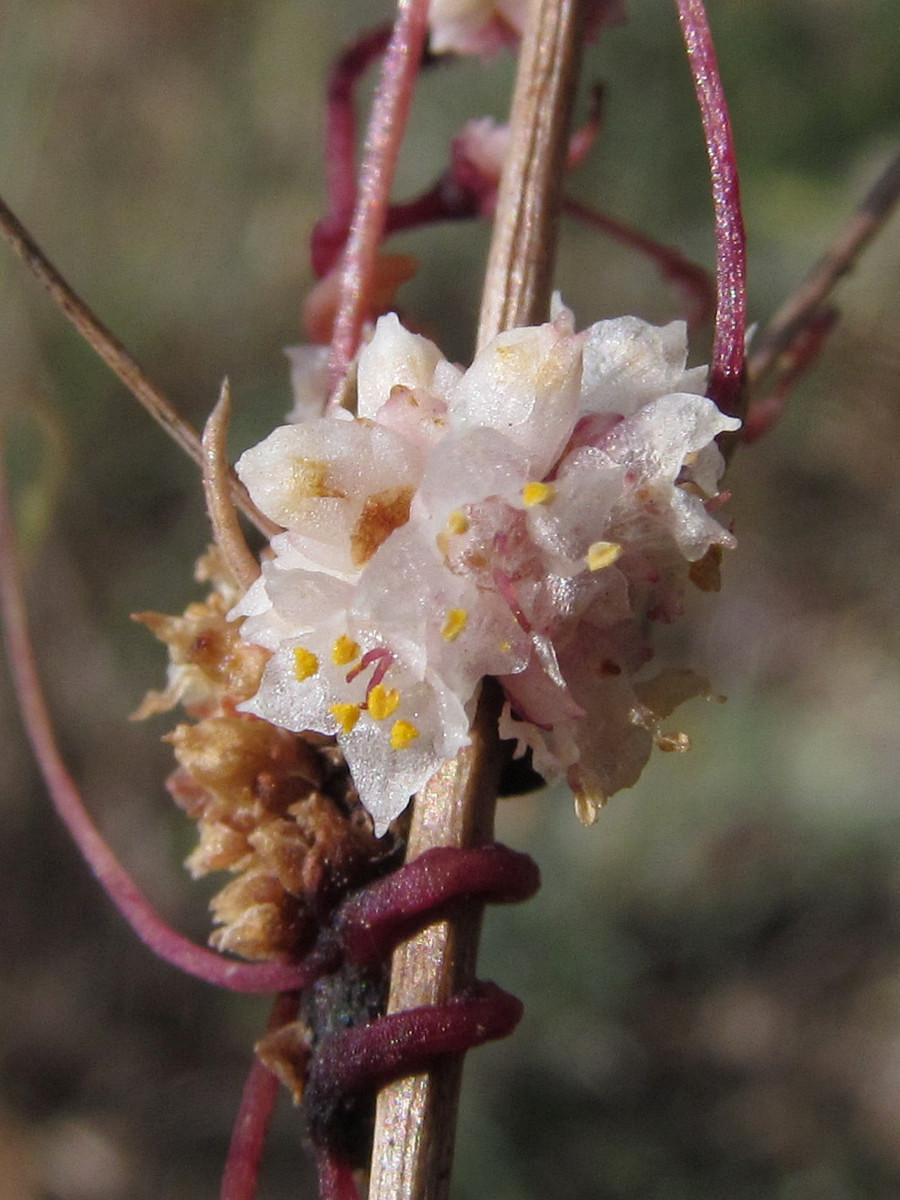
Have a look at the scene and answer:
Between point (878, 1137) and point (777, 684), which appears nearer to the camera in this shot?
point (878, 1137)

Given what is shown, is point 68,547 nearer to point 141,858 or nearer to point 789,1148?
point 141,858

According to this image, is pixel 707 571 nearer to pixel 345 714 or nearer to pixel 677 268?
pixel 345 714

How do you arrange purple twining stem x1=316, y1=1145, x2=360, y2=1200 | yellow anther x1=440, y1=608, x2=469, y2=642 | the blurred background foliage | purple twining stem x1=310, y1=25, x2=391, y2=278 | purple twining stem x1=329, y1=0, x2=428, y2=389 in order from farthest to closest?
1. the blurred background foliage
2. purple twining stem x1=310, y1=25, x2=391, y2=278
3. purple twining stem x1=329, y1=0, x2=428, y2=389
4. purple twining stem x1=316, y1=1145, x2=360, y2=1200
5. yellow anther x1=440, y1=608, x2=469, y2=642

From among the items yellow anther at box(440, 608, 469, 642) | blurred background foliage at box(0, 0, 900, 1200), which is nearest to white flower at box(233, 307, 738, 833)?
yellow anther at box(440, 608, 469, 642)

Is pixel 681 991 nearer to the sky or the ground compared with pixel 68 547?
nearer to the ground

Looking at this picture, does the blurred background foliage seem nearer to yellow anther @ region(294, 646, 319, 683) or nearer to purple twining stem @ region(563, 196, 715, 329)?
purple twining stem @ region(563, 196, 715, 329)

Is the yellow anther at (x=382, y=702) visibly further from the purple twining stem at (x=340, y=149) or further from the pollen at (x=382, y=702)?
the purple twining stem at (x=340, y=149)

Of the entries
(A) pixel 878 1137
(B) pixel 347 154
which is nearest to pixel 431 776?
(B) pixel 347 154
